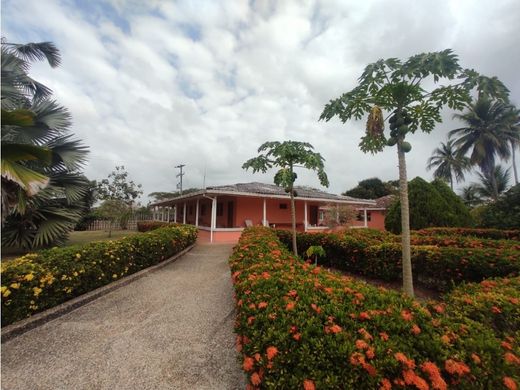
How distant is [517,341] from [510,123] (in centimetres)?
3161

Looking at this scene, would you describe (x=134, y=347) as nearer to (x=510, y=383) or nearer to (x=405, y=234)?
(x=510, y=383)

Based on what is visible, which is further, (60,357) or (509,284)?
(509,284)

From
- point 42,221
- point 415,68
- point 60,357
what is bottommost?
point 60,357

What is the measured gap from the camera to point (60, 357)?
279cm

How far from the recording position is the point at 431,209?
456 inches

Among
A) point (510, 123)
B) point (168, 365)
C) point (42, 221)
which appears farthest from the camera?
point (510, 123)

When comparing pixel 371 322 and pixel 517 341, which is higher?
pixel 371 322

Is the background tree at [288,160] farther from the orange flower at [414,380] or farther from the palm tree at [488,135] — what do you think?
the palm tree at [488,135]

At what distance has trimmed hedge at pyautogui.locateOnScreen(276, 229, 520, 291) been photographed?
4.39m

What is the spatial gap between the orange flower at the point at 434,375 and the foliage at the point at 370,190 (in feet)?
136

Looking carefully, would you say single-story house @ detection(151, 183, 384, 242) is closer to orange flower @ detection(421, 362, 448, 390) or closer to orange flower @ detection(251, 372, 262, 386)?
orange flower @ detection(251, 372, 262, 386)

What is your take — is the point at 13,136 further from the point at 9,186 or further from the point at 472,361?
the point at 472,361

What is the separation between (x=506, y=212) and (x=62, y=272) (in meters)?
14.8

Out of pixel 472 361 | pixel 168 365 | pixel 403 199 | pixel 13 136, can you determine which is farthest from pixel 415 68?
pixel 13 136
